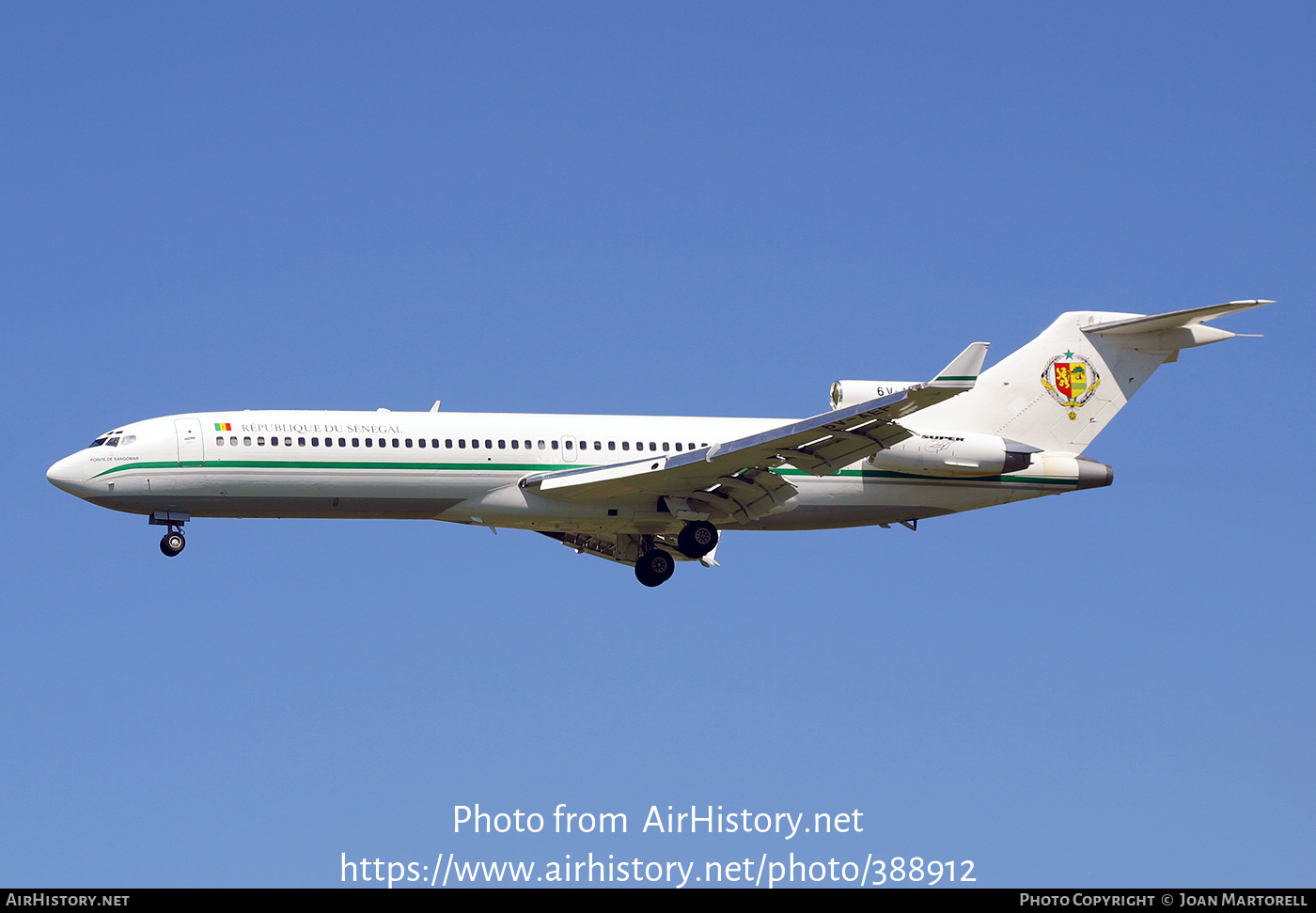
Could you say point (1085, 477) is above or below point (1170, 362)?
below

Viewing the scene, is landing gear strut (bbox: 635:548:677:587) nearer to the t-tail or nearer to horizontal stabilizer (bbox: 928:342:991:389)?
the t-tail

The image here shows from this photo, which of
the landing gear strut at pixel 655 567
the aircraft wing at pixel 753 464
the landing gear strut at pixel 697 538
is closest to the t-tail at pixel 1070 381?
the aircraft wing at pixel 753 464

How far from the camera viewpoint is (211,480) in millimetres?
33188

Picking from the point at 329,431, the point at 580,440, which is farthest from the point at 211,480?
the point at 580,440

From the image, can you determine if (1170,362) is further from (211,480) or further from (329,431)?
(211,480)

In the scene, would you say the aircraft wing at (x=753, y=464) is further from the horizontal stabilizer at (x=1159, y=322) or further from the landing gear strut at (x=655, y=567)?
the horizontal stabilizer at (x=1159, y=322)

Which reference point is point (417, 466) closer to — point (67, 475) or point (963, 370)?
point (67, 475)

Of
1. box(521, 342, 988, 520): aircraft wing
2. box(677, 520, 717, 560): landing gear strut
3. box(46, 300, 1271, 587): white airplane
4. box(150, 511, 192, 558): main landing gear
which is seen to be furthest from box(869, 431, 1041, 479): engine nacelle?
box(150, 511, 192, 558): main landing gear

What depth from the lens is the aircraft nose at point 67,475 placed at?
109ft

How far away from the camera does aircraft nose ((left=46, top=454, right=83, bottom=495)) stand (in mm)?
33094

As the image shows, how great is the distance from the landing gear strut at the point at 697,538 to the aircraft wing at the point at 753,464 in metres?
0.43
